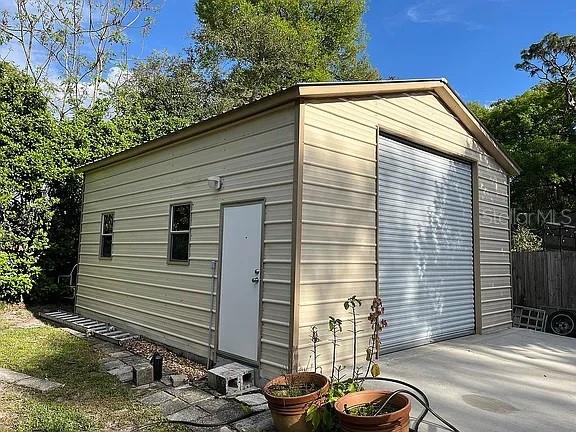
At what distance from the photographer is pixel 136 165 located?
24.3 ft

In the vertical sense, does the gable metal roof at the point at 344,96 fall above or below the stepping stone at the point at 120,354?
above

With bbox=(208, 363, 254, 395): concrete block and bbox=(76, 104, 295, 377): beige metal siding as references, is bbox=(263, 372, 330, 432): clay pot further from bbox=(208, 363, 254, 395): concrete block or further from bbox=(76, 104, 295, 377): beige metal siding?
bbox=(208, 363, 254, 395): concrete block

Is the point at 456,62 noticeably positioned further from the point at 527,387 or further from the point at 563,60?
the point at 527,387

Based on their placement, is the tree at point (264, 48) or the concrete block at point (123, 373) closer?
the concrete block at point (123, 373)

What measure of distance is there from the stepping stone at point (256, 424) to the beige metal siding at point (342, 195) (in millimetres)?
700

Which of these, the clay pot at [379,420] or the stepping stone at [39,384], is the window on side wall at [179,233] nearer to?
the stepping stone at [39,384]

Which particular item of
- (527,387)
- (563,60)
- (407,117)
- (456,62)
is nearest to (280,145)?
(407,117)

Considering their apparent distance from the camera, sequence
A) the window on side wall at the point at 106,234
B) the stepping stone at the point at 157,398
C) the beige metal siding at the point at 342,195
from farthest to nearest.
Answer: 1. the window on side wall at the point at 106,234
2. the beige metal siding at the point at 342,195
3. the stepping stone at the point at 157,398

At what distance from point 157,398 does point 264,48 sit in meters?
15.5

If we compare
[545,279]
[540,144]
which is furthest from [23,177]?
[540,144]

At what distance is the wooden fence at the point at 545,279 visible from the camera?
8695mm

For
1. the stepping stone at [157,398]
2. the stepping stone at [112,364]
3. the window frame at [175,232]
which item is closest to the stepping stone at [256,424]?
the stepping stone at [157,398]

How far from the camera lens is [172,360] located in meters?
5.62

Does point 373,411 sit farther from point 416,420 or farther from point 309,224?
point 309,224
